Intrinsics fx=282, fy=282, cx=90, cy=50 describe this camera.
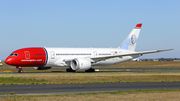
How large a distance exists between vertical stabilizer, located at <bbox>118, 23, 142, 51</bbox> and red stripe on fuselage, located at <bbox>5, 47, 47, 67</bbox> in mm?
19878

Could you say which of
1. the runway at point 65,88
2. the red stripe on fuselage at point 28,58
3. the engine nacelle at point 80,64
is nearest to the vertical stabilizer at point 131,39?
the engine nacelle at point 80,64

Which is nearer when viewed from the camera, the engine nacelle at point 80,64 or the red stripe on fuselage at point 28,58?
the red stripe on fuselage at point 28,58

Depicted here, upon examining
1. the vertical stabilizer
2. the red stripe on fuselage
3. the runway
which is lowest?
the runway

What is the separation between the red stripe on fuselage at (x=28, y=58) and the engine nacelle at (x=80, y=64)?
16.9 ft

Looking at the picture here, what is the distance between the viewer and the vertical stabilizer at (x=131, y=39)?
201ft

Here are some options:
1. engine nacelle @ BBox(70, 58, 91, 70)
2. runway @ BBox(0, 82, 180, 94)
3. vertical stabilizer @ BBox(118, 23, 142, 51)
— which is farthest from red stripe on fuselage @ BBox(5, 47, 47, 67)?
runway @ BBox(0, 82, 180, 94)

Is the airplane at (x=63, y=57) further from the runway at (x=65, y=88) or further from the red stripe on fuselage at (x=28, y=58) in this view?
the runway at (x=65, y=88)

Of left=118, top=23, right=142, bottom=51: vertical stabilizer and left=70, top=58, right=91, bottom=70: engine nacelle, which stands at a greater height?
left=118, top=23, right=142, bottom=51: vertical stabilizer

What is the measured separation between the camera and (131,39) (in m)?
61.7

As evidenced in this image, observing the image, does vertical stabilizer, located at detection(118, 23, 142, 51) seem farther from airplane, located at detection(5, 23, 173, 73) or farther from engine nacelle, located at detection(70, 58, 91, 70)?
engine nacelle, located at detection(70, 58, 91, 70)

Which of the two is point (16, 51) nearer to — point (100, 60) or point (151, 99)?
point (100, 60)

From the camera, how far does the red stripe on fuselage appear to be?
154ft

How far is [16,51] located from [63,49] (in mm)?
8719

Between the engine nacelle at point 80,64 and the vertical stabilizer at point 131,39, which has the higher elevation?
the vertical stabilizer at point 131,39
